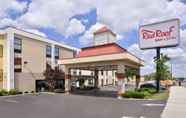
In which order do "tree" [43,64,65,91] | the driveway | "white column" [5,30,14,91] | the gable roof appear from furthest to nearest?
"tree" [43,64,65,91] < the gable roof < "white column" [5,30,14,91] < the driveway

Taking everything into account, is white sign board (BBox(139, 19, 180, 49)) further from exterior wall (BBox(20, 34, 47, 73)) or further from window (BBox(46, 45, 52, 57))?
window (BBox(46, 45, 52, 57))

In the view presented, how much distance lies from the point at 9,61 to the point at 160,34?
2198 centimetres

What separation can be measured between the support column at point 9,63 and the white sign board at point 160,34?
19.0 m

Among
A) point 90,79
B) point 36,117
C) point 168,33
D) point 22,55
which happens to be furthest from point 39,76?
point 36,117

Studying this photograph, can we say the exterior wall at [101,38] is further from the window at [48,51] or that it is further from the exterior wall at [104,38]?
the window at [48,51]

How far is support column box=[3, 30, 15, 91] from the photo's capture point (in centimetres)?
3669

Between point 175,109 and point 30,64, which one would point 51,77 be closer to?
point 30,64

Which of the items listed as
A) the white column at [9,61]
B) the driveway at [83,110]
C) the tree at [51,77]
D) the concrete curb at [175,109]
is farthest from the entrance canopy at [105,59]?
the driveway at [83,110]

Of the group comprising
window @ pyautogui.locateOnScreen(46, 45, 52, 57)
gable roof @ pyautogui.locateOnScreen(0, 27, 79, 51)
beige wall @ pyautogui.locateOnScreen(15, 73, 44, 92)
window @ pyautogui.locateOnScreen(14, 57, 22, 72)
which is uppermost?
gable roof @ pyautogui.locateOnScreen(0, 27, 79, 51)

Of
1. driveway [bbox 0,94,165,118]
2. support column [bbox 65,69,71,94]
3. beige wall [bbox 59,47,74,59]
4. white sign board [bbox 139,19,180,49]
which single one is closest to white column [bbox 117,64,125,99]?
white sign board [bbox 139,19,180,49]

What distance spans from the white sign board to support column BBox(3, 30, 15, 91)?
62.5 feet

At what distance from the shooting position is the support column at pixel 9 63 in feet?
120

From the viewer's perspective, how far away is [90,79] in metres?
60.5

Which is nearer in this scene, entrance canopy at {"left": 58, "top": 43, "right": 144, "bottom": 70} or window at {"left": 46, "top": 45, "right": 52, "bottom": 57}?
entrance canopy at {"left": 58, "top": 43, "right": 144, "bottom": 70}
